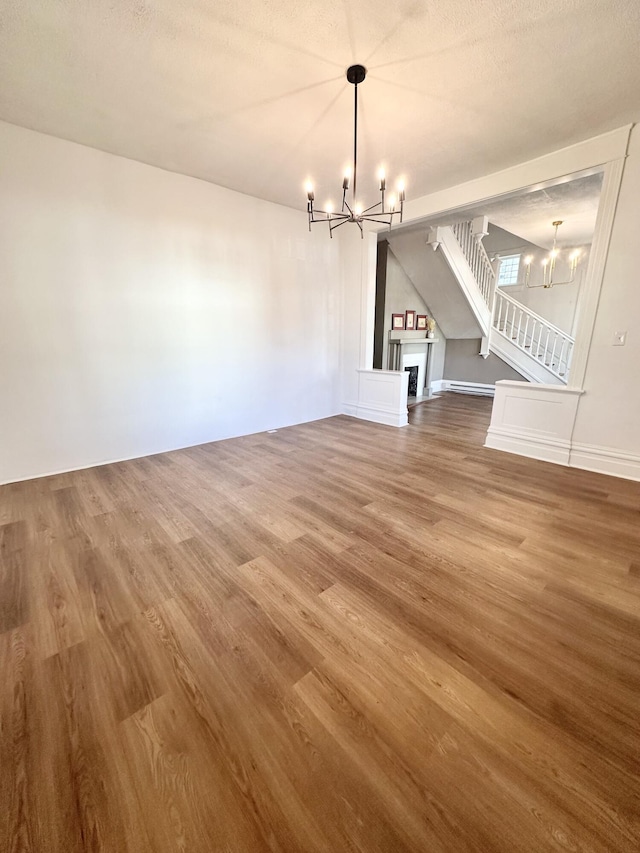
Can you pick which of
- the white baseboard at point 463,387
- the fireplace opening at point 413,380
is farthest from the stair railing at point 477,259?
the fireplace opening at point 413,380

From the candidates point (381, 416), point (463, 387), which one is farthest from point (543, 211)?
point (381, 416)

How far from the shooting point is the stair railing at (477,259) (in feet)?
20.5

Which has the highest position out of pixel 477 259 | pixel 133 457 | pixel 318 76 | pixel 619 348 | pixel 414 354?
pixel 318 76

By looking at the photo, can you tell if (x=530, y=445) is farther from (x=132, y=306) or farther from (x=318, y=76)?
(x=132, y=306)

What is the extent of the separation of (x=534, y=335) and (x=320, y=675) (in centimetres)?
739

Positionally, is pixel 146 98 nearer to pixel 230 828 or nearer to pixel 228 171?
pixel 228 171

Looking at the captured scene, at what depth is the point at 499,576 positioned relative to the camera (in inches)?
76.3

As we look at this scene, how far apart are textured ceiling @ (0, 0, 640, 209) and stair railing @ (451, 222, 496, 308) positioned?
3.13 meters

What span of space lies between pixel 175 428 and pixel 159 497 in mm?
1386

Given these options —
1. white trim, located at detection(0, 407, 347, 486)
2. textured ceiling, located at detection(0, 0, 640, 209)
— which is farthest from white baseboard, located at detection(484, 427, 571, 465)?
textured ceiling, located at detection(0, 0, 640, 209)

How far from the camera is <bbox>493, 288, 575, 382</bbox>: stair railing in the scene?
20.8 feet

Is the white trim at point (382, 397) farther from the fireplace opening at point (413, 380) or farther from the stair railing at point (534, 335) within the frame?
the stair railing at point (534, 335)

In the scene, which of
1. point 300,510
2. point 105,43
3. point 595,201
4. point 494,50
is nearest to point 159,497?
point 300,510

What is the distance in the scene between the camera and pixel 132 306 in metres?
3.55
